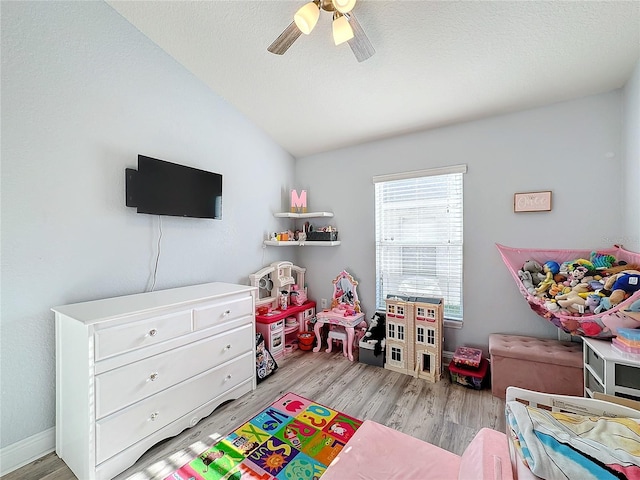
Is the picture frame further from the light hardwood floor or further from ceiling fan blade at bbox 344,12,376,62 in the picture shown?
ceiling fan blade at bbox 344,12,376,62

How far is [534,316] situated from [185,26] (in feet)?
12.5

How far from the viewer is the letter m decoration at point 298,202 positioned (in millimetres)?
3518

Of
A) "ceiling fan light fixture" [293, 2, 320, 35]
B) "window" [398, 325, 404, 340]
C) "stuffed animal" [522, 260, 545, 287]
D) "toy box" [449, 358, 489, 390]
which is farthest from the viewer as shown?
"window" [398, 325, 404, 340]

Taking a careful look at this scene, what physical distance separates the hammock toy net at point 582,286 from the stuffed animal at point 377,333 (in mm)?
1376

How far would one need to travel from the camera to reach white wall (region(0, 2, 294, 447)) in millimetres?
1604

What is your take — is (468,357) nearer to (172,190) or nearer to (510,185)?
(510,185)

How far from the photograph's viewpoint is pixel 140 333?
1634 mm

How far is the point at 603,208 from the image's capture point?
7.23ft

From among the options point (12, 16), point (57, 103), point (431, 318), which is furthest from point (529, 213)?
point (12, 16)

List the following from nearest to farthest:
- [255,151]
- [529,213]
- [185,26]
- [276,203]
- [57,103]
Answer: [57,103], [185,26], [529,213], [255,151], [276,203]

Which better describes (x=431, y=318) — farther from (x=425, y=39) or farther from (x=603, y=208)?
(x=425, y=39)

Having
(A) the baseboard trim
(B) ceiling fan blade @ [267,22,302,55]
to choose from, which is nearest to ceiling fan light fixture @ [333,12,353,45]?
(B) ceiling fan blade @ [267,22,302,55]

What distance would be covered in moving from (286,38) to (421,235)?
222 centimetres

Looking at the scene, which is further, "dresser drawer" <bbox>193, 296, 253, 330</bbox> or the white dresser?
"dresser drawer" <bbox>193, 296, 253, 330</bbox>
